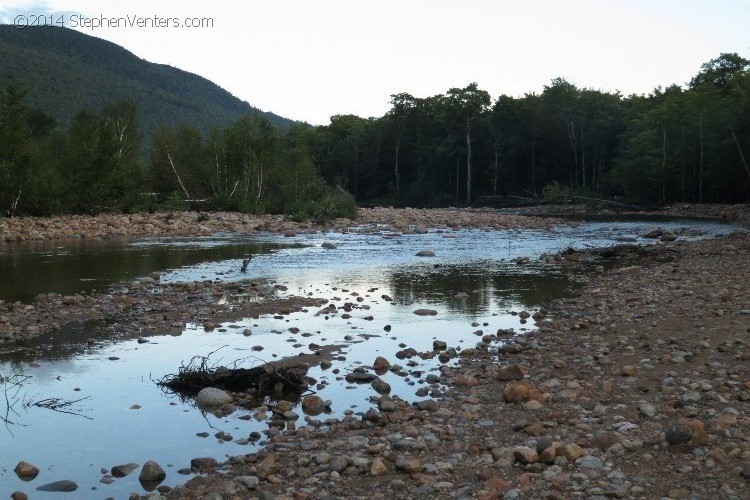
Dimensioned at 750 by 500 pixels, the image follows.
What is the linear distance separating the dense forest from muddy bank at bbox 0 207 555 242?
75.4 inches

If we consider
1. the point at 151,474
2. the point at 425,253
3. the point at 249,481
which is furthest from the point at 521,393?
the point at 425,253

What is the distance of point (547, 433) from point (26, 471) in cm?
412

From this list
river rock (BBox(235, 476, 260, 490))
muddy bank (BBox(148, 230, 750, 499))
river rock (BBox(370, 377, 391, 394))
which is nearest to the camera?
muddy bank (BBox(148, 230, 750, 499))

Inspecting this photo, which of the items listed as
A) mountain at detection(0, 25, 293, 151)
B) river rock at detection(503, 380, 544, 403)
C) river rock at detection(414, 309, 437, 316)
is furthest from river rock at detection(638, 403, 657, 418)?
mountain at detection(0, 25, 293, 151)

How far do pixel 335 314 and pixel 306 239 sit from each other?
18262mm

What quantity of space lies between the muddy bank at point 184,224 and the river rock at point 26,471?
26006 millimetres

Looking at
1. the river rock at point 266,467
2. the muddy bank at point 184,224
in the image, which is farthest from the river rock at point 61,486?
the muddy bank at point 184,224

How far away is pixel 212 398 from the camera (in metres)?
7.32

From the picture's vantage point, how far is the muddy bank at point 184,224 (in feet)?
103

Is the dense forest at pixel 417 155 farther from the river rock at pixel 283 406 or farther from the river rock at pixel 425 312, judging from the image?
the river rock at pixel 283 406

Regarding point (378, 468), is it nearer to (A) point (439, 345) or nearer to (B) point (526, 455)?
(B) point (526, 455)

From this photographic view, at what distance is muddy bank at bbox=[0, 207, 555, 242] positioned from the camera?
103 ft

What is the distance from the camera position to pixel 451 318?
12117 mm

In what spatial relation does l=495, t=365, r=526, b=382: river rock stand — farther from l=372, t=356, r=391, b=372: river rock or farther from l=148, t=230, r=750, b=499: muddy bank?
l=372, t=356, r=391, b=372: river rock
